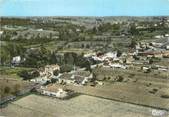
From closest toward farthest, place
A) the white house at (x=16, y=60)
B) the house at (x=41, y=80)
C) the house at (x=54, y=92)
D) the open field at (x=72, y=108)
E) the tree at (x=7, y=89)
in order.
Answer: the open field at (x=72, y=108) → the house at (x=54, y=92) → the house at (x=41, y=80) → the tree at (x=7, y=89) → the white house at (x=16, y=60)

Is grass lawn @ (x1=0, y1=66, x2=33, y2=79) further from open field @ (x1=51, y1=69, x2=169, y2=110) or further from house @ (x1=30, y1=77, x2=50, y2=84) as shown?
open field @ (x1=51, y1=69, x2=169, y2=110)

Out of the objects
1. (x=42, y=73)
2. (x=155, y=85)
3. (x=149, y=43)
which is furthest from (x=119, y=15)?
(x=42, y=73)

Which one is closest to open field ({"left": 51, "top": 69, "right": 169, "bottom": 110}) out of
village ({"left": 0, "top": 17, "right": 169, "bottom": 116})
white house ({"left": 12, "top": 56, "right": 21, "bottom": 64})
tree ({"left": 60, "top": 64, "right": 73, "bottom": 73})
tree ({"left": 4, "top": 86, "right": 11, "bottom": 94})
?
village ({"left": 0, "top": 17, "right": 169, "bottom": 116})

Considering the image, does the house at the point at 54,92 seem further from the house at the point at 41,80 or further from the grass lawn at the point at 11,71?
the grass lawn at the point at 11,71

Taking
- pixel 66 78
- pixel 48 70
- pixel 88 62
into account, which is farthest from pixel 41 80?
pixel 88 62

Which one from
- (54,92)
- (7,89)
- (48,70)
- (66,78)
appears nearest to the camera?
(54,92)

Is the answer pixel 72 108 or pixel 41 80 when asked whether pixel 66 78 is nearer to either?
pixel 41 80

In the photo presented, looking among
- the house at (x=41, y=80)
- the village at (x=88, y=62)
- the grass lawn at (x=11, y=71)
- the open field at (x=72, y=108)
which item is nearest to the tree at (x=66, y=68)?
the village at (x=88, y=62)

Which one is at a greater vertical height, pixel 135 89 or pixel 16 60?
pixel 16 60
